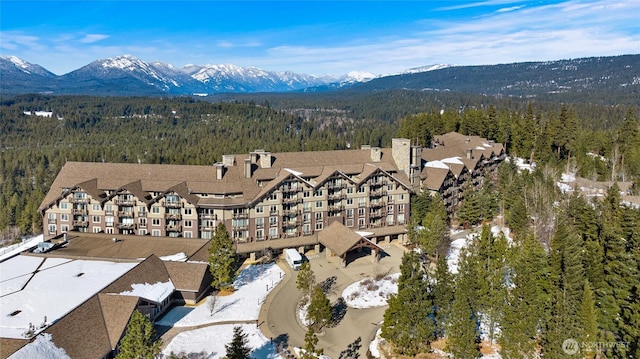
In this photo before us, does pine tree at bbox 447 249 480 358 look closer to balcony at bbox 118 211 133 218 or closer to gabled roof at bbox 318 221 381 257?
gabled roof at bbox 318 221 381 257

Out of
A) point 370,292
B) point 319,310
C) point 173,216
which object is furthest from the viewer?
point 173,216

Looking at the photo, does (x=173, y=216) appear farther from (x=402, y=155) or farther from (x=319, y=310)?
(x=402, y=155)

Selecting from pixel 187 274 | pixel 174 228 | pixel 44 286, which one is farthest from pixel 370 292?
pixel 44 286

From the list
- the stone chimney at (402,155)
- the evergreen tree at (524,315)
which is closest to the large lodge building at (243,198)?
the stone chimney at (402,155)

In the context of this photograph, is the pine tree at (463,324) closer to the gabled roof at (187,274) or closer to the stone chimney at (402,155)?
the gabled roof at (187,274)

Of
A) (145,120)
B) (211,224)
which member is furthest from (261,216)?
(145,120)

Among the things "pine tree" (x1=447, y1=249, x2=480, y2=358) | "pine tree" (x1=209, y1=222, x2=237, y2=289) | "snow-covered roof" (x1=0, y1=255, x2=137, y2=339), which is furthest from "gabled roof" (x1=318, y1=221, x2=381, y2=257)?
"snow-covered roof" (x1=0, y1=255, x2=137, y2=339)
